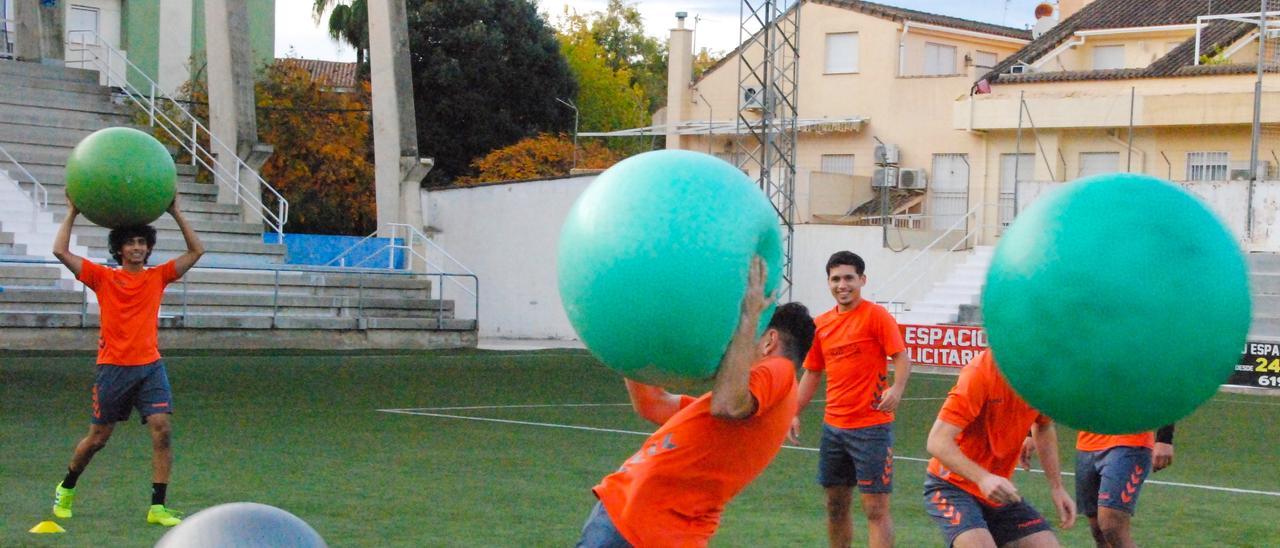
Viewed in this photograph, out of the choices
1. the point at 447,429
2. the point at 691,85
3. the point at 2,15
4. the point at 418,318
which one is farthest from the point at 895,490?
the point at 691,85

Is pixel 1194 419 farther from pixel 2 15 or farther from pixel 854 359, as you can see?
pixel 2 15

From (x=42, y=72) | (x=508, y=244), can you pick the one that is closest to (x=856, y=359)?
(x=42, y=72)

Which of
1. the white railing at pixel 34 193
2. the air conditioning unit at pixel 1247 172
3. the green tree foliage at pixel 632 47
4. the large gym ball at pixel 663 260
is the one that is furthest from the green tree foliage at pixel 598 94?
the large gym ball at pixel 663 260

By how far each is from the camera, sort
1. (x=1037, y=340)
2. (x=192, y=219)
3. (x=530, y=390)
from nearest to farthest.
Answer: (x=1037, y=340) < (x=530, y=390) < (x=192, y=219)

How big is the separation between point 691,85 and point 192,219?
77.8 feet

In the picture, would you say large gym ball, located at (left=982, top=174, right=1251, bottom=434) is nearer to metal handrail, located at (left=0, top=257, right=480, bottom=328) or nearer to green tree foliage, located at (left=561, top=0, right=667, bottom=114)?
metal handrail, located at (left=0, top=257, right=480, bottom=328)

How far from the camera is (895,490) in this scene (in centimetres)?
1231

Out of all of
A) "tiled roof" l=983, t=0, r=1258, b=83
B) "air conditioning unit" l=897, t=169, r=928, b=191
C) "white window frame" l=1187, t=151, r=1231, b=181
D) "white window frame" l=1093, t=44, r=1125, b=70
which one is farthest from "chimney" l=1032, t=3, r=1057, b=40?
"white window frame" l=1187, t=151, r=1231, b=181

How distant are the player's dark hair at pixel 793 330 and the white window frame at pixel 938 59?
149 ft

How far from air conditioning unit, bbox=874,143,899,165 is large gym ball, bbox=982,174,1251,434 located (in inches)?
1603

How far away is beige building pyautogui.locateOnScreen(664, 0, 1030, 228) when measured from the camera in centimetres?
4422

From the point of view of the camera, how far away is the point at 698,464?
495cm

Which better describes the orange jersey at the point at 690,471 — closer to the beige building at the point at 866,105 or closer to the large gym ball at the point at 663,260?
the large gym ball at the point at 663,260

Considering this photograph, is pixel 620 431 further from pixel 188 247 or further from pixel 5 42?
pixel 5 42
